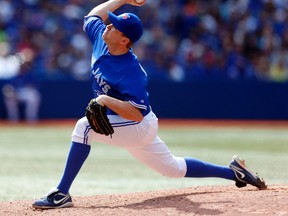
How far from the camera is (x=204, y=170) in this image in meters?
6.33

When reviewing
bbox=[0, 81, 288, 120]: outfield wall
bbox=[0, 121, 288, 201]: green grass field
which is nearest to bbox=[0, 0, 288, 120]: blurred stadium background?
bbox=[0, 81, 288, 120]: outfield wall

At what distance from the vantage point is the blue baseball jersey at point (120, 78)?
5.59 metres

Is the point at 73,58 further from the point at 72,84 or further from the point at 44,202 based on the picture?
the point at 44,202

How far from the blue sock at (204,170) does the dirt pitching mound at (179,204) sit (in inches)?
6.0

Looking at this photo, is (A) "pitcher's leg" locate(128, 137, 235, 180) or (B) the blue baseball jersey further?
(A) "pitcher's leg" locate(128, 137, 235, 180)

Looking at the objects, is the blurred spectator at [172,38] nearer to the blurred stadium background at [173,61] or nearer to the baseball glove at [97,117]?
the blurred stadium background at [173,61]

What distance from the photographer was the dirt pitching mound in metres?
5.37

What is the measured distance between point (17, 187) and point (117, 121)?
2721 millimetres

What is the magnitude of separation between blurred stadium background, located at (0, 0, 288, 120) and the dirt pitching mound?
480 inches

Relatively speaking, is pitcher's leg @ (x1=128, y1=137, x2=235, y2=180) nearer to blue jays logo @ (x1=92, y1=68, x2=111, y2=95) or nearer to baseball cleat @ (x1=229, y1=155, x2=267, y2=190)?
baseball cleat @ (x1=229, y1=155, x2=267, y2=190)

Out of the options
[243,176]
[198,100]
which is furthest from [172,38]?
[243,176]

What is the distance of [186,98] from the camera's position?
18938mm

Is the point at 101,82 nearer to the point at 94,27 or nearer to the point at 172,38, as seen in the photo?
the point at 94,27

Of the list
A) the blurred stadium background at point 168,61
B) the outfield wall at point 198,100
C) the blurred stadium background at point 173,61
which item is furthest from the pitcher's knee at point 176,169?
the outfield wall at point 198,100
